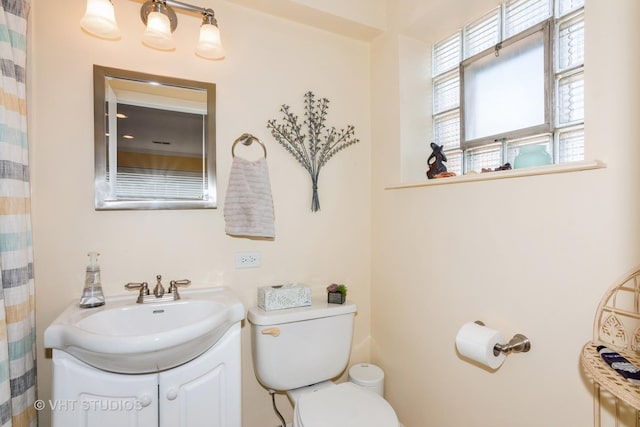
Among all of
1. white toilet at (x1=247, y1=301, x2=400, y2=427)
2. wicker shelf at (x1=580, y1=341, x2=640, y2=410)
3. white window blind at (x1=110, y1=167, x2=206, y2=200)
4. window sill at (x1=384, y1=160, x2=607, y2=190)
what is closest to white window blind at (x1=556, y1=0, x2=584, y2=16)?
window sill at (x1=384, y1=160, x2=607, y2=190)

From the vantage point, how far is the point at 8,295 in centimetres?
108

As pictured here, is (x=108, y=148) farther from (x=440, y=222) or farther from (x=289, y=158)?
(x=440, y=222)

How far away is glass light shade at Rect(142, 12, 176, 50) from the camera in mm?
1309

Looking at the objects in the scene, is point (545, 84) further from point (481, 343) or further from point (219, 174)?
point (219, 174)

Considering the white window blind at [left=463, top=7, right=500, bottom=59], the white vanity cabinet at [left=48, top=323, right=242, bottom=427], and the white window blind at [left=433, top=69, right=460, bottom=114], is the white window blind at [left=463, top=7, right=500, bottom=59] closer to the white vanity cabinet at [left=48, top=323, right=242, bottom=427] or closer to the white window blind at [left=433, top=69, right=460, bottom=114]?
the white window blind at [left=433, top=69, right=460, bottom=114]

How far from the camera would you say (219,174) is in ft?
5.16

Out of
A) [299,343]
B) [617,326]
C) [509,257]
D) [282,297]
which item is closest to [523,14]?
[509,257]

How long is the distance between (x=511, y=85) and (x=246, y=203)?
4.35 feet

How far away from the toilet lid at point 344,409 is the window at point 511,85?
1178mm

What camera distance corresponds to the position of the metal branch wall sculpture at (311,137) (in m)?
1.71

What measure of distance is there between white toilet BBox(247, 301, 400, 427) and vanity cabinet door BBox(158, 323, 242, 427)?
212mm

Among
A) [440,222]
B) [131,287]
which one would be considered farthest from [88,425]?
[440,222]

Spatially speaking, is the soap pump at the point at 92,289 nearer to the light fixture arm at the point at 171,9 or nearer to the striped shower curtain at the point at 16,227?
the striped shower curtain at the point at 16,227

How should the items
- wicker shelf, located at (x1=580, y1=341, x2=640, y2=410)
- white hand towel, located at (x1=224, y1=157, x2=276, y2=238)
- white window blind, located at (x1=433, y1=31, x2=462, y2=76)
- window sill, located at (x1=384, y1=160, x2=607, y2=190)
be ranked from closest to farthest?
wicker shelf, located at (x1=580, y1=341, x2=640, y2=410) < window sill, located at (x1=384, y1=160, x2=607, y2=190) < white hand towel, located at (x1=224, y1=157, x2=276, y2=238) < white window blind, located at (x1=433, y1=31, x2=462, y2=76)
